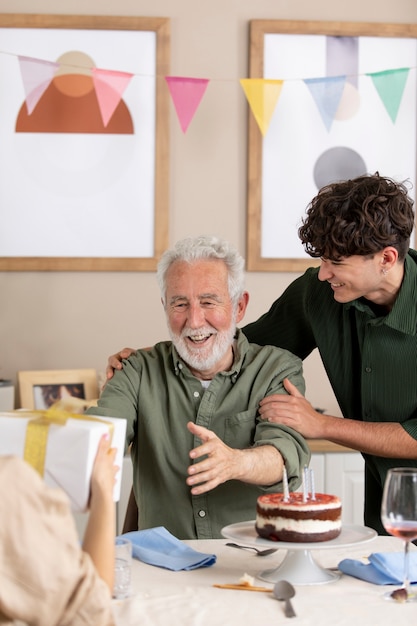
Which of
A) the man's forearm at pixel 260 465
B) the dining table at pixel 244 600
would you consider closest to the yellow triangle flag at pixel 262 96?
the man's forearm at pixel 260 465

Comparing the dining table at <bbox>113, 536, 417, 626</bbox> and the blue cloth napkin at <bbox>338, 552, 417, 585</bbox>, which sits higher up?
the blue cloth napkin at <bbox>338, 552, 417, 585</bbox>

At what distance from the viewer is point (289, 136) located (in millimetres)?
3479

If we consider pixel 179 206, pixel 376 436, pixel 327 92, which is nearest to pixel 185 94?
pixel 179 206

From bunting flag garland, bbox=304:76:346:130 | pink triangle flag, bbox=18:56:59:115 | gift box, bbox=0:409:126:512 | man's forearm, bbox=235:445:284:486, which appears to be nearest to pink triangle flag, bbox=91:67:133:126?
pink triangle flag, bbox=18:56:59:115

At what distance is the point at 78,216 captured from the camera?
3.42 m

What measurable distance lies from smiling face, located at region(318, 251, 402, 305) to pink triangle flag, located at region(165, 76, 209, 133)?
4.55 feet

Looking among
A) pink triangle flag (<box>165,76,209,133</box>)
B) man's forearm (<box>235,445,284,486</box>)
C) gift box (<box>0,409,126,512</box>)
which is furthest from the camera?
pink triangle flag (<box>165,76,209,133</box>)

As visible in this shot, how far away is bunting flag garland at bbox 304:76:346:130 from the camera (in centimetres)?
340

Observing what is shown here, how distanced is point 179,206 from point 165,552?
1959mm

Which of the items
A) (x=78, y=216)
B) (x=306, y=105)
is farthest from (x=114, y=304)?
(x=306, y=105)

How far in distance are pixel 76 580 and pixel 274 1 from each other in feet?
9.39

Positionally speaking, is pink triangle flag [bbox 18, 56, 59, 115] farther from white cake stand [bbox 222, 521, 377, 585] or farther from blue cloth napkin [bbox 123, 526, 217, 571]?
white cake stand [bbox 222, 521, 377, 585]

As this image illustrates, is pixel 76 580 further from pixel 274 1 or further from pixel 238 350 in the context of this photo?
pixel 274 1

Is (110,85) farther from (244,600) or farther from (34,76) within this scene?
(244,600)
